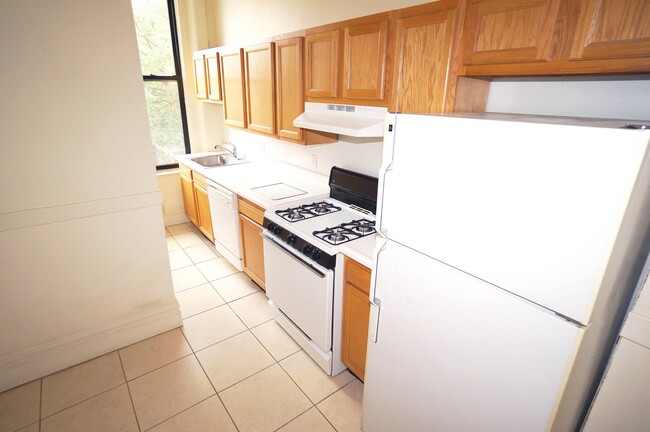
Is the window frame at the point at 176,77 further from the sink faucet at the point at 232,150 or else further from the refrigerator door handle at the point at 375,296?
the refrigerator door handle at the point at 375,296

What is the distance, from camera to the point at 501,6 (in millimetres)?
1228

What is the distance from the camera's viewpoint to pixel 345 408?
1.92 m

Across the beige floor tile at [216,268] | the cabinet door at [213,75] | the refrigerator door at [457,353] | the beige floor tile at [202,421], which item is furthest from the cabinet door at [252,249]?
the cabinet door at [213,75]

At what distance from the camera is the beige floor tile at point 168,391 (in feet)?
6.12

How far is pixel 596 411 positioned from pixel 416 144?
40.8 inches

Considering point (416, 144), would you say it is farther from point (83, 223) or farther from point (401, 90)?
point (83, 223)

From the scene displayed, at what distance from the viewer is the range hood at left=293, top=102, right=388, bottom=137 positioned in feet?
5.94

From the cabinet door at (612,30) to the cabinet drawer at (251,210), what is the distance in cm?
206

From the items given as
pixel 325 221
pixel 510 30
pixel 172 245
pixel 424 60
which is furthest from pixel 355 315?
pixel 172 245

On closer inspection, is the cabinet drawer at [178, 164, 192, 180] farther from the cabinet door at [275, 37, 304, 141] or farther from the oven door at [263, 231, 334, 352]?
the oven door at [263, 231, 334, 352]

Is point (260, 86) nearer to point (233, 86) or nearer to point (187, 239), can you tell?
point (233, 86)

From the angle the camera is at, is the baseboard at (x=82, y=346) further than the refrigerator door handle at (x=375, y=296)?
Yes

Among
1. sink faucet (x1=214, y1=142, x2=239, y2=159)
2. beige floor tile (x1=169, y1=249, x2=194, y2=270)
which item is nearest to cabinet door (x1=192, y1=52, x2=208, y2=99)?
sink faucet (x1=214, y1=142, x2=239, y2=159)

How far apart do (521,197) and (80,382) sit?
8.69ft
